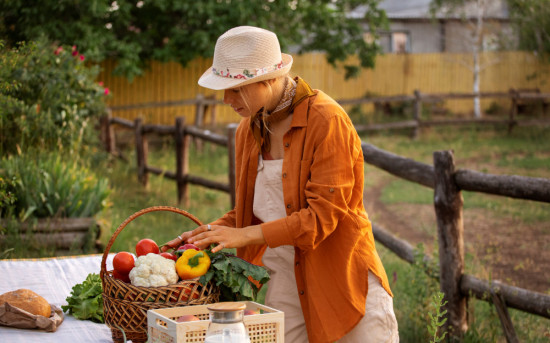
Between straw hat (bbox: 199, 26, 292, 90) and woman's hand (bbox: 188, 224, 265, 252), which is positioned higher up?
straw hat (bbox: 199, 26, 292, 90)

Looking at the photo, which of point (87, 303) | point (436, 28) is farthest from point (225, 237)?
point (436, 28)

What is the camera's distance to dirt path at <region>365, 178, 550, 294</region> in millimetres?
6855

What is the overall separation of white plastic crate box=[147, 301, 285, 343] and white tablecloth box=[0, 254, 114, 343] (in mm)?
740

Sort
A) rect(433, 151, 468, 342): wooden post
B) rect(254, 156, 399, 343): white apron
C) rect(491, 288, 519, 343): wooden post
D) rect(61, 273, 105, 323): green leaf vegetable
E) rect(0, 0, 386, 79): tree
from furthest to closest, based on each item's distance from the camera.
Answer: rect(0, 0, 386, 79): tree
rect(433, 151, 468, 342): wooden post
rect(491, 288, 519, 343): wooden post
rect(61, 273, 105, 323): green leaf vegetable
rect(254, 156, 399, 343): white apron

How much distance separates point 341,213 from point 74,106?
633 cm

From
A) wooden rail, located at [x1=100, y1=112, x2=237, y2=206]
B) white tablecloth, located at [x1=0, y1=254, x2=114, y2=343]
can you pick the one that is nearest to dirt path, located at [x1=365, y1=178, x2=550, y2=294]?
wooden rail, located at [x1=100, y1=112, x2=237, y2=206]

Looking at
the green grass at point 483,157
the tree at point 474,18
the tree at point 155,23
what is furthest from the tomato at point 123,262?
the tree at point 474,18

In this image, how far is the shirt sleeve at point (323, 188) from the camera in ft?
8.86

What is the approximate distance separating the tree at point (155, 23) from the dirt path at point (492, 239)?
7.05 m

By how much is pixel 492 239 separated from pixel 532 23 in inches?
631

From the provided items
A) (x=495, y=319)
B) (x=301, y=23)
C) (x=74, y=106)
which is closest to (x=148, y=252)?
(x=495, y=319)

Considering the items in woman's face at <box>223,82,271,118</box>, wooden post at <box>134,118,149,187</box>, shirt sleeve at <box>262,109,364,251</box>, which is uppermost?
woman's face at <box>223,82,271,118</box>

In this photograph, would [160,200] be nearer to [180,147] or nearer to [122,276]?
[180,147]

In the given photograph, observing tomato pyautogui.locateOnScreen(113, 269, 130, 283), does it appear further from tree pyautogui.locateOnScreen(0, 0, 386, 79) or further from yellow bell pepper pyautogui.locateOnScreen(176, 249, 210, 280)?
tree pyautogui.locateOnScreen(0, 0, 386, 79)
